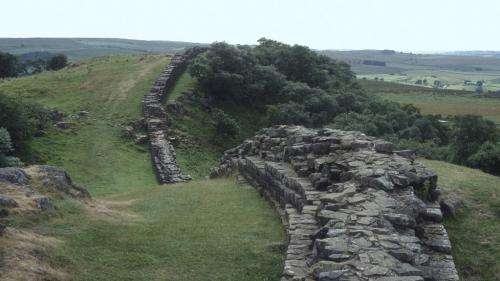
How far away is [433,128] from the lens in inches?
2413

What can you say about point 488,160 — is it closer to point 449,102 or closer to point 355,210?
point 355,210

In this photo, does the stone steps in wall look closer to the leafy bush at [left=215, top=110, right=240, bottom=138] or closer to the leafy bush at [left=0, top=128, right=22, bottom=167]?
the leafy bush at [left=0, top=128, right=22, bottom=167]

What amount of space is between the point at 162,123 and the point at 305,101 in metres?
17.0

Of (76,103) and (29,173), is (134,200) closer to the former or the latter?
(29,173)

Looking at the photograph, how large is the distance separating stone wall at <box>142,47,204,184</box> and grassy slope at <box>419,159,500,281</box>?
17861 millimetres

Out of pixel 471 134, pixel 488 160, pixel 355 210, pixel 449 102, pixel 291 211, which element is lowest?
pixel 449 102

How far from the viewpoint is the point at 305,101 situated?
179 ft

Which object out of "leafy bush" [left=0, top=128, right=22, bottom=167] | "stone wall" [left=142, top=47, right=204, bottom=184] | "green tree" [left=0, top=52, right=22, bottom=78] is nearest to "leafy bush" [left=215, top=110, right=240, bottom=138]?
"stone wall" [left=142, top=47, right=204, bottom=184]

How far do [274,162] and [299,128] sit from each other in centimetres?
457

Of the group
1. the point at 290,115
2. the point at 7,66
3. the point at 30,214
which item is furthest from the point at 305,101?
the point at 7,66

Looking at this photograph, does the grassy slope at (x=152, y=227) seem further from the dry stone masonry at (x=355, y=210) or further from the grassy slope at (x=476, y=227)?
the grassy slope at (x=476, y=227)

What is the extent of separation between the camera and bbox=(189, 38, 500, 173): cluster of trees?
45125 millimetres

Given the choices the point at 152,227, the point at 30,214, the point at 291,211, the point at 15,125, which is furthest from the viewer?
the point at 15,125

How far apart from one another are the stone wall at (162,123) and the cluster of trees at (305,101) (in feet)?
9.70
